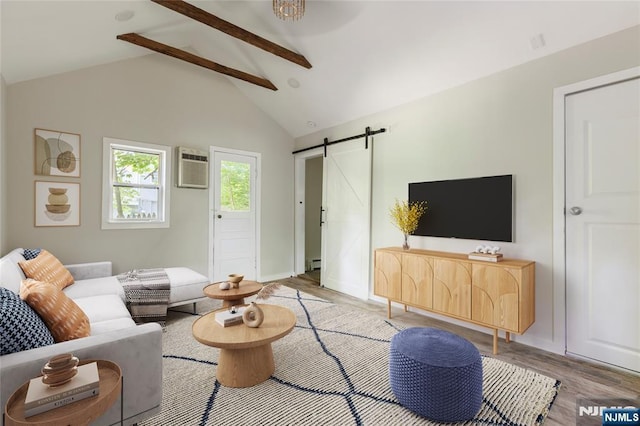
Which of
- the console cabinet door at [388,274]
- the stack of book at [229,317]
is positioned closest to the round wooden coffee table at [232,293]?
the stack of book at [229,317]

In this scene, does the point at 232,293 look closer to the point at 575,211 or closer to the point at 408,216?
the point at 408,216

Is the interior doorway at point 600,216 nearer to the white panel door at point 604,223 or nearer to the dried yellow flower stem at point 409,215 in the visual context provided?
the white panel door at point 604,223

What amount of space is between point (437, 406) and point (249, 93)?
479 cm

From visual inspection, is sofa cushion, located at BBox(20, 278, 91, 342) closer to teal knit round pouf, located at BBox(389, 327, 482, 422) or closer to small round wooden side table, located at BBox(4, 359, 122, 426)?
small round wooden side table, located at BBox(4, 359, 122, 426)

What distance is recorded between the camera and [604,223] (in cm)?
232

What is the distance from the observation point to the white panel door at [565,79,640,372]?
2.20m

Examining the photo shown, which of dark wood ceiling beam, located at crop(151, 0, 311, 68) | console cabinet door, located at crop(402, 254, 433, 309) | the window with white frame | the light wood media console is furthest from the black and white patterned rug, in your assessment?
dark wood ceiling beam, located at crop(151, 0, 311, 68)

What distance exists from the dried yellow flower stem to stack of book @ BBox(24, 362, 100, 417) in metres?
2.97

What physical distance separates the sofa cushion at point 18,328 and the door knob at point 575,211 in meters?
3.65

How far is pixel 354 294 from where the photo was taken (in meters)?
4.26

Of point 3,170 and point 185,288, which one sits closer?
point 3,170

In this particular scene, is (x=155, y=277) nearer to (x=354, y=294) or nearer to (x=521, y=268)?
(x=354, y=294)

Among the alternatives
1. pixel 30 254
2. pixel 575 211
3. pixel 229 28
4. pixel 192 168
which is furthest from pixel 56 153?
pixel 575 211

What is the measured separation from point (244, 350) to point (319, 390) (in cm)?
57
